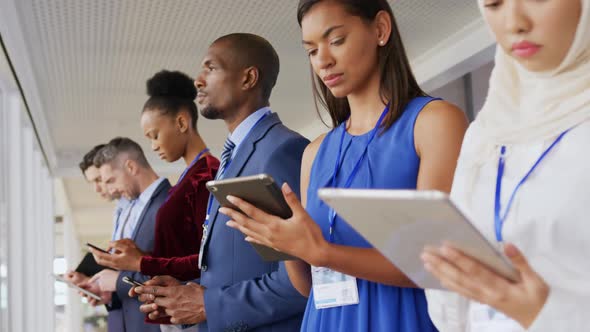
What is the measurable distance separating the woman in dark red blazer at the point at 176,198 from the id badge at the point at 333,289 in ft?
5.19

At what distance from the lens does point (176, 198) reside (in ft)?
11.3

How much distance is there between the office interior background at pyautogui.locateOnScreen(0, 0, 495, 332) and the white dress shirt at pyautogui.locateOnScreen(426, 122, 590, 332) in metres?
3.62

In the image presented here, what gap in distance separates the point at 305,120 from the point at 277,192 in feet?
23.9

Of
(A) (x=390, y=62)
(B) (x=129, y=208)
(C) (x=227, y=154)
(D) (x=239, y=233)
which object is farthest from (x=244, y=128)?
(B) (x=129, y=208)

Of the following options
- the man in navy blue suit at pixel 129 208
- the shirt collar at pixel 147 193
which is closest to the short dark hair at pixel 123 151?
the man in navy blue suit at pixel 129 208

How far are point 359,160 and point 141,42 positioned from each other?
407 cm

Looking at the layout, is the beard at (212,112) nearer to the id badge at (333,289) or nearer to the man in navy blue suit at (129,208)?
the man in navy blue suit at (129,208)

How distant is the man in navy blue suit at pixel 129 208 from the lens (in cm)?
402

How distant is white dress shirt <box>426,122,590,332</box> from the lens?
112cm

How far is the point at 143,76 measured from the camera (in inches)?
259

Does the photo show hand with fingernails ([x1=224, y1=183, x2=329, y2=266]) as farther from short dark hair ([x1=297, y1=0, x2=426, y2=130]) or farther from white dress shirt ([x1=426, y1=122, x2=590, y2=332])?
short dark hair ([x1=297, y1=0, x2=426, y2=130])

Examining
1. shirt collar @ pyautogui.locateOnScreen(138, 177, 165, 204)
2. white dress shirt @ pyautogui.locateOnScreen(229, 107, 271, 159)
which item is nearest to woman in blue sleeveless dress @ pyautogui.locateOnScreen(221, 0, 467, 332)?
white dress shirt @ pyautogui.locateOnScreen(229, 107, 271, 159)

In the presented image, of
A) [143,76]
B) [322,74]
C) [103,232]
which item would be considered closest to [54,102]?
[143,76]

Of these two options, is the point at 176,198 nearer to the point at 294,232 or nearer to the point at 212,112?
the point at 212,112
